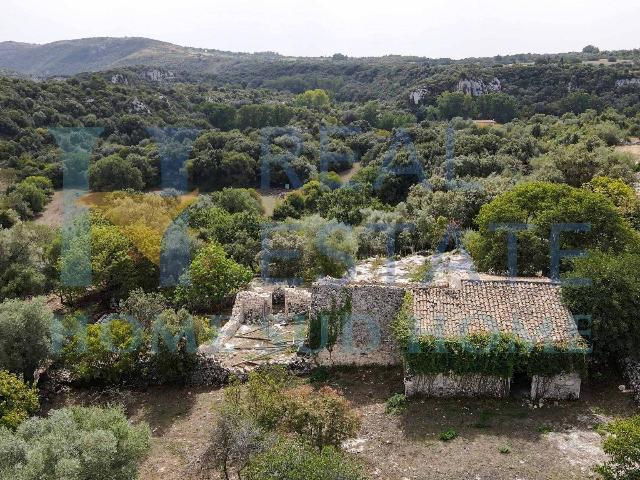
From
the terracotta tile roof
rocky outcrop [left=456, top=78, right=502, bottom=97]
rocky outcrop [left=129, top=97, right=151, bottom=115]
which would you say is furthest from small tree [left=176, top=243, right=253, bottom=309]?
rocky outcrop [left=456, top=78, right=502, bottom=97]

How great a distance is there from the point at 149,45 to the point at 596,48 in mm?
143545

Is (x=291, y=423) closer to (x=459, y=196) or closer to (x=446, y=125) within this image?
(x=459, y=196)

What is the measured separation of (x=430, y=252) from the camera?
94.2 feet

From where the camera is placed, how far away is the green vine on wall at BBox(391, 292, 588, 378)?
14.1 meters

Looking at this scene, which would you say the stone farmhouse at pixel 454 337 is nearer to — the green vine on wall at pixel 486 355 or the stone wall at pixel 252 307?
the green vine on wall at pixel 486 355

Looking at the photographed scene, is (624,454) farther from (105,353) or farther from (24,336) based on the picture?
(24,336)

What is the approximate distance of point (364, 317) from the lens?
16734 millimetres

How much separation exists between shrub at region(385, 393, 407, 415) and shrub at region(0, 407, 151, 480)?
6090 millimetres

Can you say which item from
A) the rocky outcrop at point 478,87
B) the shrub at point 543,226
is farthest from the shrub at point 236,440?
the rocky outcrop at point 478,87

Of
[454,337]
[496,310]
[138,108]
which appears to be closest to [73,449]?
[454,337]

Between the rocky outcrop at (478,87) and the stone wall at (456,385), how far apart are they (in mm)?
69234

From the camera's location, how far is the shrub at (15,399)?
15679 millimetres

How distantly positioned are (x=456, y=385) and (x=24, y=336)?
13.4 meters

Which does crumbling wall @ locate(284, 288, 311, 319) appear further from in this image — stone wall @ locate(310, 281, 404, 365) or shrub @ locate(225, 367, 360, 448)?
shrub @ locate(225, 367, 360, 448)
